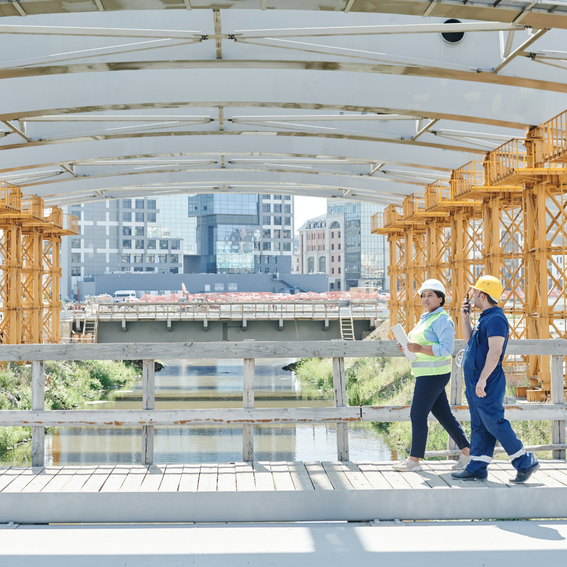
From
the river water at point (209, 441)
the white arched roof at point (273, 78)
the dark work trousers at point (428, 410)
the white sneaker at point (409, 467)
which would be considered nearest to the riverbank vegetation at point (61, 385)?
the river water at point (209, 441)

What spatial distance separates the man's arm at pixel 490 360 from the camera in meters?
4.73

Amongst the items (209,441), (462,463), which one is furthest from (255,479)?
(209,441)

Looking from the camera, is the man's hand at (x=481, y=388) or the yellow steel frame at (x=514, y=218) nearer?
the man's hand at (x=481, y=388)

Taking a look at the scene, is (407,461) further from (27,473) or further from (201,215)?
(201,215)

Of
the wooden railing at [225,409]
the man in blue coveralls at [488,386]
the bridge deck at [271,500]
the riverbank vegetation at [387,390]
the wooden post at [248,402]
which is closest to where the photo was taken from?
the bridge deck at [271,500]

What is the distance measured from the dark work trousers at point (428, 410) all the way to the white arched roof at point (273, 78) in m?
4.37

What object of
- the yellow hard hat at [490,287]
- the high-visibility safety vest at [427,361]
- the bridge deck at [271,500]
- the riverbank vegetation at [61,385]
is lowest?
the riverbank vegetation at [61,385]

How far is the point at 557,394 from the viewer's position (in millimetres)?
5578

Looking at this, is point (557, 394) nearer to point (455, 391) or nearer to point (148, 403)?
point (455, 391)

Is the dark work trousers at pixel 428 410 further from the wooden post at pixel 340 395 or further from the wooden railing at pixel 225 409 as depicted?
the wooden post at pixel 340 395

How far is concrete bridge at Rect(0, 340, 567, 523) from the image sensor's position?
4.67 metres

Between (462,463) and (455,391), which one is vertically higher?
(455,391)

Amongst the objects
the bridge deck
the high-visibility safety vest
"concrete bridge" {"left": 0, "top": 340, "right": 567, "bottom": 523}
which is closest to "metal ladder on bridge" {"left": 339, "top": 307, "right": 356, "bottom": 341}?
"concrete bridge" {"left": 0, "top": 340, "right": 567, "bottom": 523}

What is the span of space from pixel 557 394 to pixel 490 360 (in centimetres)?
127
